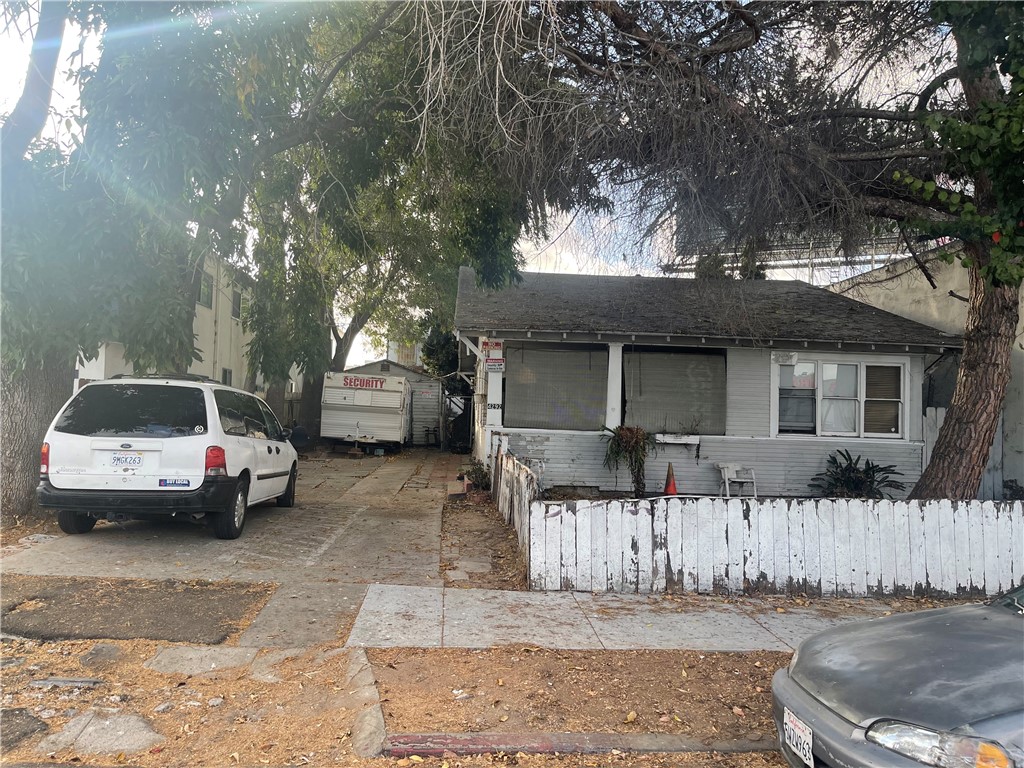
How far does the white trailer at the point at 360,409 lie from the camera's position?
2205cm

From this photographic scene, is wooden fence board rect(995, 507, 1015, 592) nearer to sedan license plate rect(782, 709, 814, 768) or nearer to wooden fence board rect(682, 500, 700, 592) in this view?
wooden fence board rect(682, 500, 700, 592)

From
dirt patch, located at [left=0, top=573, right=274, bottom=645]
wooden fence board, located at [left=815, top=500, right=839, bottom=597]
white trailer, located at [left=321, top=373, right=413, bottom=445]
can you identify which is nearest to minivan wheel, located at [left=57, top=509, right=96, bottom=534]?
dirt patch, located at [left=0, top=573, right=274, bottom=645]

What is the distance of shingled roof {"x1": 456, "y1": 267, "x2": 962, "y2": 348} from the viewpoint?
12.3 metres

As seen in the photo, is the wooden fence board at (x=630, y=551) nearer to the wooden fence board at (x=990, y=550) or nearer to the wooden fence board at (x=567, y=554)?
the wooden fence board at (x=567, y=554)

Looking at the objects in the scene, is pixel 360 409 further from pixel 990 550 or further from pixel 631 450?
pixel 990 550

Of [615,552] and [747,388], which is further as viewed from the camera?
[747,388]

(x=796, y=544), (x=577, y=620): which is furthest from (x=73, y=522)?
(x=796, y=544)

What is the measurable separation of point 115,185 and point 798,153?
751 centimetres

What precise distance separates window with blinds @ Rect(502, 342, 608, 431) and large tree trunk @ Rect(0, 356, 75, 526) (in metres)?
6.99

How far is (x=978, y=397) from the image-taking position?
29.1ft

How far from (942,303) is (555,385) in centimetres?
786

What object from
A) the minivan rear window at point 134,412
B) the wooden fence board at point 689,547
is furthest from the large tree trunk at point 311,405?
the wooden fence board at point 689,547

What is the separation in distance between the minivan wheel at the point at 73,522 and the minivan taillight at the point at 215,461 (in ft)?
5.73

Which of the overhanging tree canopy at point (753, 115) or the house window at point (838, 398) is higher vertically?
the overhanging tree canopy at point (753, 115)
